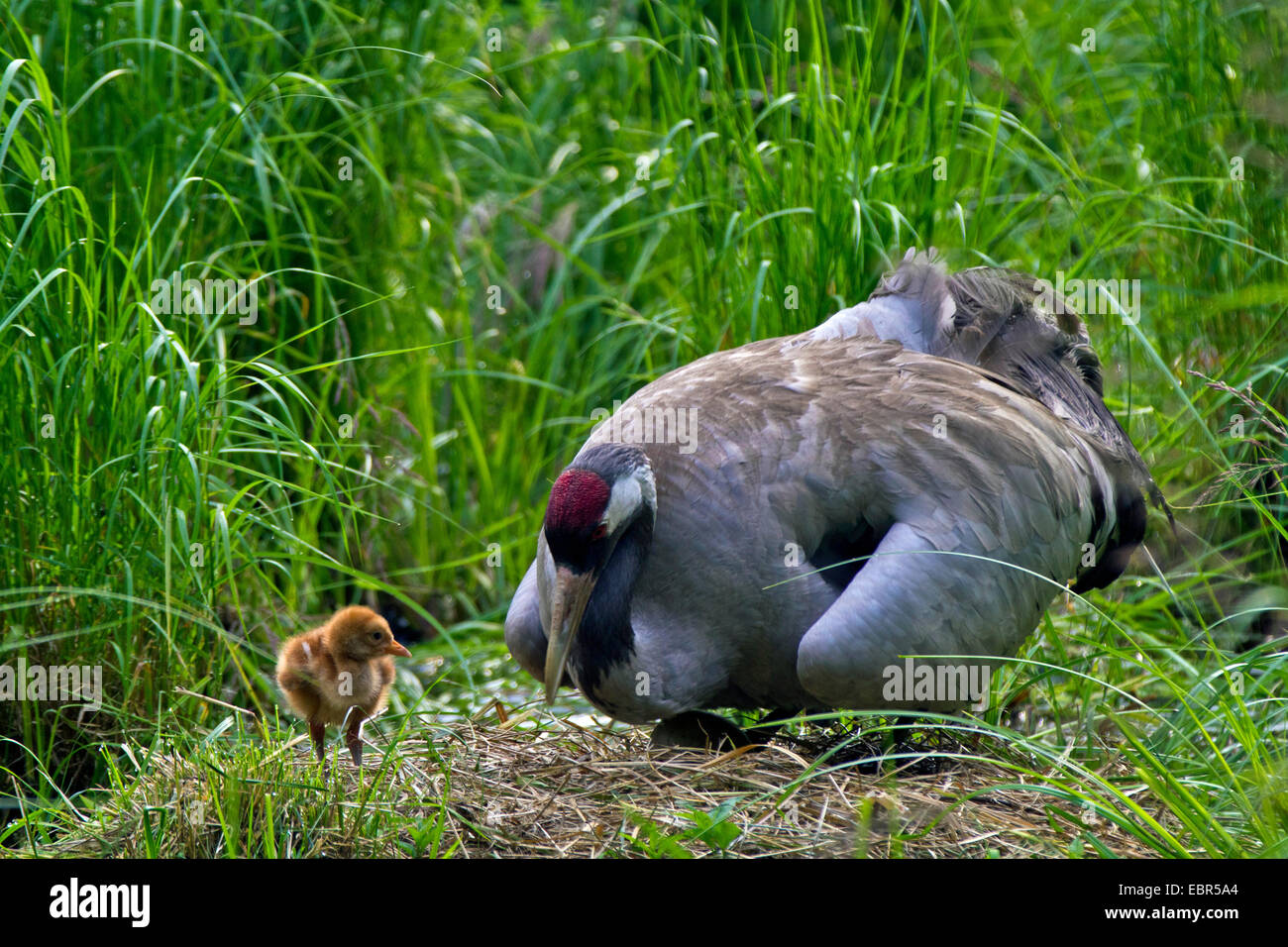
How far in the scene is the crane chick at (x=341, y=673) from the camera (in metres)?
4.10

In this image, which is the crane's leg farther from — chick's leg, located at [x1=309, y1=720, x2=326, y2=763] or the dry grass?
chick's leg, located at [x1=309, y1=720, x2=326, y2=763]

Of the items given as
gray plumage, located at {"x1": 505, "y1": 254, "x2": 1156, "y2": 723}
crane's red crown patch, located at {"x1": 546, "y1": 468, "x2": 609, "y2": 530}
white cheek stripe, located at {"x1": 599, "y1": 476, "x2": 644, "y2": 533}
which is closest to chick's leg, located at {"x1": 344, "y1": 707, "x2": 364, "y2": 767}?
gray plumage, located at {"x1": 505, "y1": 254, "x2": 1156, "y2": 723}

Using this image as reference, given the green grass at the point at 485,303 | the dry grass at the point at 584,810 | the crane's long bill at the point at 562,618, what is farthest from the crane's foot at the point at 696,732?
the green grass at the point at 485,303

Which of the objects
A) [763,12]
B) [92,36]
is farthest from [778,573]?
[763,12]

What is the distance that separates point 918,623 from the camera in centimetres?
402

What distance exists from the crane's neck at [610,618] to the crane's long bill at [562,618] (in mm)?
54

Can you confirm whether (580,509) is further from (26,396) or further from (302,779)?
(26,396)

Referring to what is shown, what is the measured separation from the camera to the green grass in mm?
4352

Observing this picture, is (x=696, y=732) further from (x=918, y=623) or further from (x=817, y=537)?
(x=918, y=623)

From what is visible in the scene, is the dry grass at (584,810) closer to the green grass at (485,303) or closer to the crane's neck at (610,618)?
the green grass at (485,303)

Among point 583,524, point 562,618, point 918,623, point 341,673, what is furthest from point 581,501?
point 918,623

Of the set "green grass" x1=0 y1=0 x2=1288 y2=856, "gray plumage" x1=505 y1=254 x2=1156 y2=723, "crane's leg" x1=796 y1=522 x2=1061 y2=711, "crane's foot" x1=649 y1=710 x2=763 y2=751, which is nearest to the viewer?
"crane's leg" x1=796 y1=522 x2=1061 y2=711

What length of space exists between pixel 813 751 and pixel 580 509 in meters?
1.15
